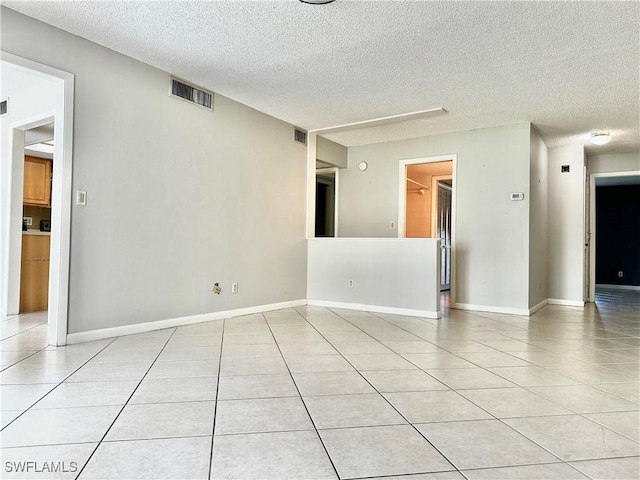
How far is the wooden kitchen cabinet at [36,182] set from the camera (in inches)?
206

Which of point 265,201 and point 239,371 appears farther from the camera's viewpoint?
point 265,201

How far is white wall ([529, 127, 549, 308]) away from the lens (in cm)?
564

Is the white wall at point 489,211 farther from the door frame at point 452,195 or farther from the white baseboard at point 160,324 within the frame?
the white baseboard at point 160,324

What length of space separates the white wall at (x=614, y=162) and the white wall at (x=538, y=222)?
1.07 metres

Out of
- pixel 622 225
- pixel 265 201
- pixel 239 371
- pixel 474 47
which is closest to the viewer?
pixel 239 371

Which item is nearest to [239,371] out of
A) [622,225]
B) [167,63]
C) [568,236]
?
[167,63]

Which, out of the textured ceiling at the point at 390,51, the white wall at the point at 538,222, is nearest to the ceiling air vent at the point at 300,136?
the textured ceiling at the point at 390,51

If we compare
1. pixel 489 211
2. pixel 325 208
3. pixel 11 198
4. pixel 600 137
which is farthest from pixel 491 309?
pixel 11 198

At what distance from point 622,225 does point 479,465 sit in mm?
10536

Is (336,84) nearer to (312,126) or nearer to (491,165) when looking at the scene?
(312,126)

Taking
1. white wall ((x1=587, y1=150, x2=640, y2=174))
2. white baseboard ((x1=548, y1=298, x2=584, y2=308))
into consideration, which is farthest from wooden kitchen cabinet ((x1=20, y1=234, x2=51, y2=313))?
white wall ((x1=587, y1=150, x2=640, y2=174))

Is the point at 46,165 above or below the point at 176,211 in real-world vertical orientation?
above

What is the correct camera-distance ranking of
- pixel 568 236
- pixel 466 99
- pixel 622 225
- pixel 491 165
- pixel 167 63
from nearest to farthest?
pixel 167 63
pixel 466 99
pixel 491 165
pixel 568 236
pixel 622 225

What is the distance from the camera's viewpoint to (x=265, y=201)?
5.33 m
